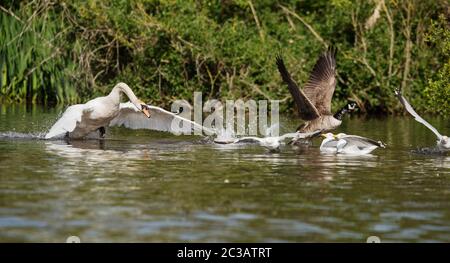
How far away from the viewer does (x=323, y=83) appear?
18.8m

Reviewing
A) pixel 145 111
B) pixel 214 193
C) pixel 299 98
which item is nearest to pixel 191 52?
pixel 145 111

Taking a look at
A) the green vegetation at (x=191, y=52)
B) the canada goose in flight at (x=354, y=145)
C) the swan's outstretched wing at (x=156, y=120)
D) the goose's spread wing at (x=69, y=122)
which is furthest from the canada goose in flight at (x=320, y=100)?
the green vegetation at (x=191, y=52)

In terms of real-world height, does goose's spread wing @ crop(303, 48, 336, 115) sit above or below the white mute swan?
above

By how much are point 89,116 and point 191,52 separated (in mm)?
10273

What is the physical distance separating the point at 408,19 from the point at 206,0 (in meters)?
5.71

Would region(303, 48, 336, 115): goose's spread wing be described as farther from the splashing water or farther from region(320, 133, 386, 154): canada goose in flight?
the splashing water

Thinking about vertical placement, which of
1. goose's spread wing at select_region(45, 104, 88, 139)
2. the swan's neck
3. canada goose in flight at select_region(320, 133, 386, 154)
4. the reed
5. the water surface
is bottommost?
the water surface

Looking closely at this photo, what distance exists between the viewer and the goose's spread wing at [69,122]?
17516mm

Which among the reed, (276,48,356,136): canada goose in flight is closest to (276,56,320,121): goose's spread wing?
(276,48,356,136): canada goose in flight

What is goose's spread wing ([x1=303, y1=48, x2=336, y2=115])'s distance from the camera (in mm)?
18672

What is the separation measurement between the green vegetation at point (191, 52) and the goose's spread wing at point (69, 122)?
31.8 feet
